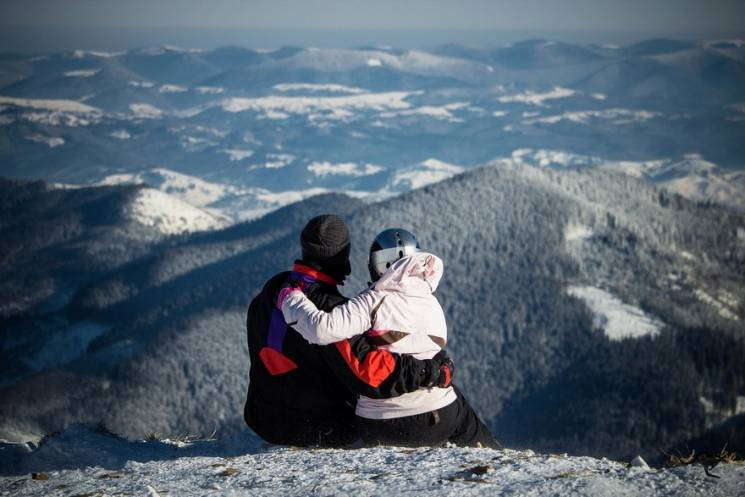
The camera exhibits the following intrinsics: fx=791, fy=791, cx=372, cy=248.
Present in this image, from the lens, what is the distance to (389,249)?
1507 cm

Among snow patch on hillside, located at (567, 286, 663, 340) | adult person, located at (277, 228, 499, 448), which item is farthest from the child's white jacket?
snow patch on hillside, located at (567, 286, 663, 340)

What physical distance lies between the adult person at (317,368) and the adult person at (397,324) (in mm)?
319

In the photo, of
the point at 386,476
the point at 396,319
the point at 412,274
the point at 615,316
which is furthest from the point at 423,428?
the point at 615,316

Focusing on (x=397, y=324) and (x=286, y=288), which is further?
(x=286, y=288)

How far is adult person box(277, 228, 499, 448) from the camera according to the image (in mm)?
14297

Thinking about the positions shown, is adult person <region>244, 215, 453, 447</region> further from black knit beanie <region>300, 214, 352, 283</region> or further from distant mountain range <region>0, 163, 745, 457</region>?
distant mountain range <region>0, 163, 745, 457</region>

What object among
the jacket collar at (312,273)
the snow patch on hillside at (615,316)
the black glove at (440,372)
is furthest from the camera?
the snow patch on hillside at (615,316)

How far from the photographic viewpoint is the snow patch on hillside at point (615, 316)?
174125 mm

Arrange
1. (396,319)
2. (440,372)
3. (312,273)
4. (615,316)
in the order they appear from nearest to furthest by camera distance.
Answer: (396,319) < (440,372) < (312,273) < (615,316)

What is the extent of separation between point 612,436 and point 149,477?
436 ft

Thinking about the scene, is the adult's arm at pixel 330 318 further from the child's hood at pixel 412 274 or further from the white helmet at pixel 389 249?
the white helmet at pixel 389 249

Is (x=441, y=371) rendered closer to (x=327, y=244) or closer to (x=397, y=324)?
(x=397, y=324)

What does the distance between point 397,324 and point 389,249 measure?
1460mm

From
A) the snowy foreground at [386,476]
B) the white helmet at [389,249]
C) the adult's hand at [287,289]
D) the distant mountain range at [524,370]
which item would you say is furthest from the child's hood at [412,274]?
the distant mountain range at [524,370]
